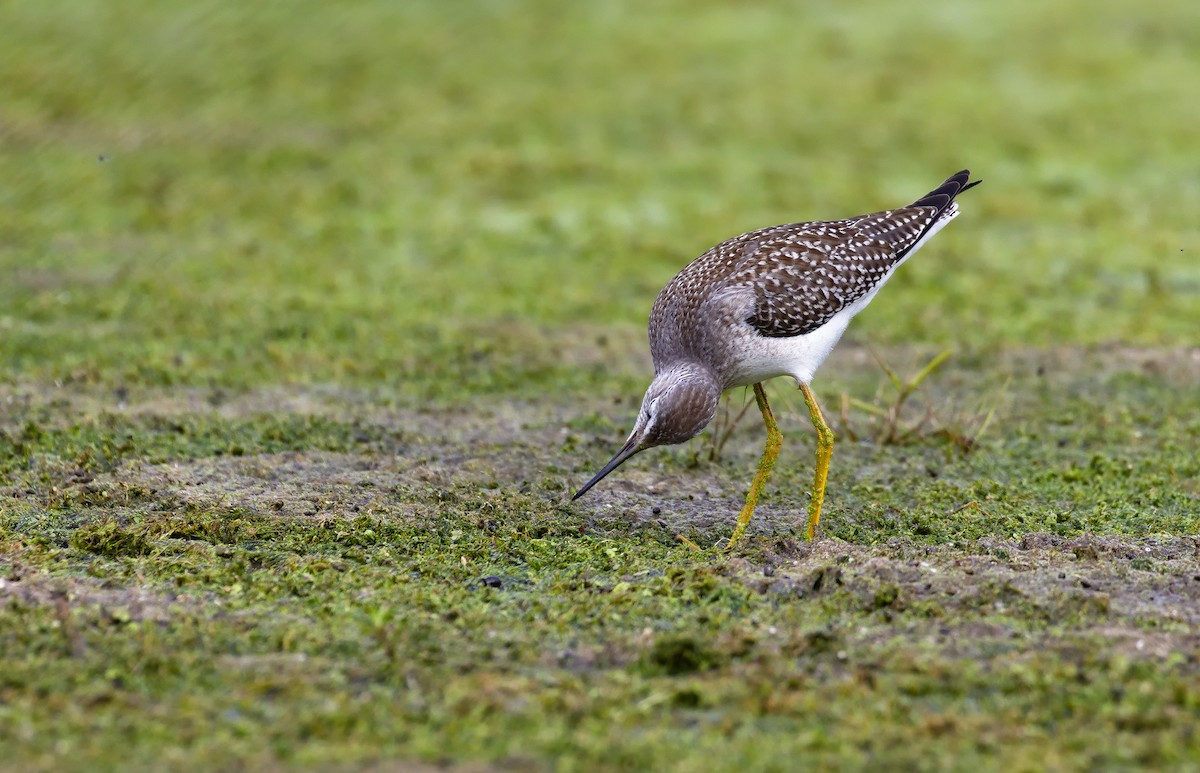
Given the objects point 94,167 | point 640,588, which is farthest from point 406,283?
point 640,588

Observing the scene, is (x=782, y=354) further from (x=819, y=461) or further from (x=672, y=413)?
(x=672, y=413)

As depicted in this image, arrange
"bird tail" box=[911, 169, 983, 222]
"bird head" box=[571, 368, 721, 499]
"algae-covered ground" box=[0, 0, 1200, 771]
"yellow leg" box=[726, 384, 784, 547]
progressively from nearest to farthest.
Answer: "algae-covered ground" box=[0, 0, 1200, 771] → "bird head" box=[571, 368, 721, 499] → "yellow leg" box=[726, 384, 784, 547] → "bird tail" box=[911, 169, 983, 222]

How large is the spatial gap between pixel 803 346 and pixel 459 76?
10441mm

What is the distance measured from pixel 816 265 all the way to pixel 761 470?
111 centimetres

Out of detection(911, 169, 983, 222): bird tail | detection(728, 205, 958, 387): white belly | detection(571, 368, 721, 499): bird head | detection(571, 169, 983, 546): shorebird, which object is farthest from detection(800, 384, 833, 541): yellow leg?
detection(911, 169, 983, 222): bird tail

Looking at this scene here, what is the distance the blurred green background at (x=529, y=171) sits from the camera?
10.0m

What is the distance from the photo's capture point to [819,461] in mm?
6785

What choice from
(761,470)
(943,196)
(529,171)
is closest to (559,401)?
(761,470)

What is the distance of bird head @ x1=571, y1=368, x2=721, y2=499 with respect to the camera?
641 cm

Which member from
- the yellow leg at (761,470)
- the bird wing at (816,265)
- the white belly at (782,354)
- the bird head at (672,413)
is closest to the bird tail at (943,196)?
the bird wing at (816,265)

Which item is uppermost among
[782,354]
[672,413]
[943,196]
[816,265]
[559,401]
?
[943,196]

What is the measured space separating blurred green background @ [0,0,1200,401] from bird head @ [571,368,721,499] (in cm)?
255

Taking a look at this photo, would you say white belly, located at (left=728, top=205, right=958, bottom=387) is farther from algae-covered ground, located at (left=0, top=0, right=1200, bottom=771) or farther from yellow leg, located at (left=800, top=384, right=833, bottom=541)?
algae-covered ground, located at (left=0, top=0, right=1200, bottom=771)

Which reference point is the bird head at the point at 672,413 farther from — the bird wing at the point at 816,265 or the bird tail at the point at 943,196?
the bird tail at the point at 943,196
